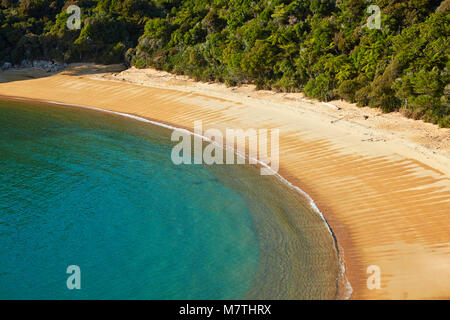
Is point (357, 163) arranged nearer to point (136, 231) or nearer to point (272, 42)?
point (136, 231)

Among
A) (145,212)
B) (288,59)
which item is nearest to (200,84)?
(288,59)

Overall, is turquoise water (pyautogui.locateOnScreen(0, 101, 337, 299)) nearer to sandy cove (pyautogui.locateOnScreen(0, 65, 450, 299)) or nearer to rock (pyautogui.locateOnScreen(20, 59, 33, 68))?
sandy cove (pyautogui.locateOnScreen(0, 65, 450, 299))

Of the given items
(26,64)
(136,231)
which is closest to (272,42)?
(136,231)

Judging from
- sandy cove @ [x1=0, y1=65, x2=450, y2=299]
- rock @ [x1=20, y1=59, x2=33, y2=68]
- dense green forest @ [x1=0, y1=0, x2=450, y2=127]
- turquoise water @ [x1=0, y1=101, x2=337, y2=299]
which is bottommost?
turquoise water @ [x1=0, y1=101, x2=337, y2=299]

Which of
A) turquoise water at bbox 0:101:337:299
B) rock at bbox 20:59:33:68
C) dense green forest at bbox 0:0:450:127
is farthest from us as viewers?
rock at bbox 20:59:33:68

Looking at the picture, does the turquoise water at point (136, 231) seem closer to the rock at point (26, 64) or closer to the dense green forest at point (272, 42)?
the dense green forest at point (272, 42)

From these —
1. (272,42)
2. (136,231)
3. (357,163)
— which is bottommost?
(136,231)

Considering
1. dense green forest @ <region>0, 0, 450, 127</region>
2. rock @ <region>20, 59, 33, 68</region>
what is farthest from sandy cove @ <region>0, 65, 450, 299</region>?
rock @ <region>20, 59, 33, 68</region>
